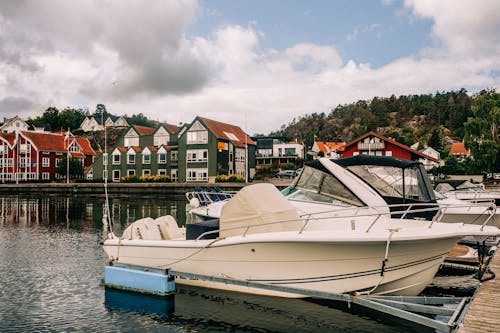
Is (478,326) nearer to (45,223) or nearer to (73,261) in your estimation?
(73,261)

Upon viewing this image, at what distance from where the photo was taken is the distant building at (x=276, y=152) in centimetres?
8069

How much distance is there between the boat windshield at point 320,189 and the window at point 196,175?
4846 centimetres

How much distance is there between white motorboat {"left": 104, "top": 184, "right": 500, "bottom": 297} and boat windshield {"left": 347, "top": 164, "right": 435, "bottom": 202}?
1543 mm

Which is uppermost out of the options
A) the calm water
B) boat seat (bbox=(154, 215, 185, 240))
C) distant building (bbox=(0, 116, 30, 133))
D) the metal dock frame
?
distant building (bbox=(0, 116, 30, 133))

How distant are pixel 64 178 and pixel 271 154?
1533 inches

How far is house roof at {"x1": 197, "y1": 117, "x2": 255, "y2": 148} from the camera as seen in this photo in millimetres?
60900

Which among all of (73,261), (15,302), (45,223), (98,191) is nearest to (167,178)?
(98,191)

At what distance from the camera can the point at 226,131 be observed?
215 ft

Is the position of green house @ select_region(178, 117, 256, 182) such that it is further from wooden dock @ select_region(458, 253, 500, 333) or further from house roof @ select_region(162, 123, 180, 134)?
wooden dock @ select_region(458, 253, 500, 333)

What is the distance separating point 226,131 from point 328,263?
57.5 metres

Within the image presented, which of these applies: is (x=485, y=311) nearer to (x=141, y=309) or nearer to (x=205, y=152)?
(x=141, y=309)

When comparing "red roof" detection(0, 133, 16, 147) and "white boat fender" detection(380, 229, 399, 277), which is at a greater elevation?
"red roof" detection(0, 133, 16, 147)

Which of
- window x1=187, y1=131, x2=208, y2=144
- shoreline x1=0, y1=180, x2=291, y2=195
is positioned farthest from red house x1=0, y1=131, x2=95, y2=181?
window x1=187, y1=131, x2=208, y2=144

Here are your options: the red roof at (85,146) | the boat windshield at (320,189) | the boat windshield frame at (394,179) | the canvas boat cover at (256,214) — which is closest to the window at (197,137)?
the red roof at (85,146)
